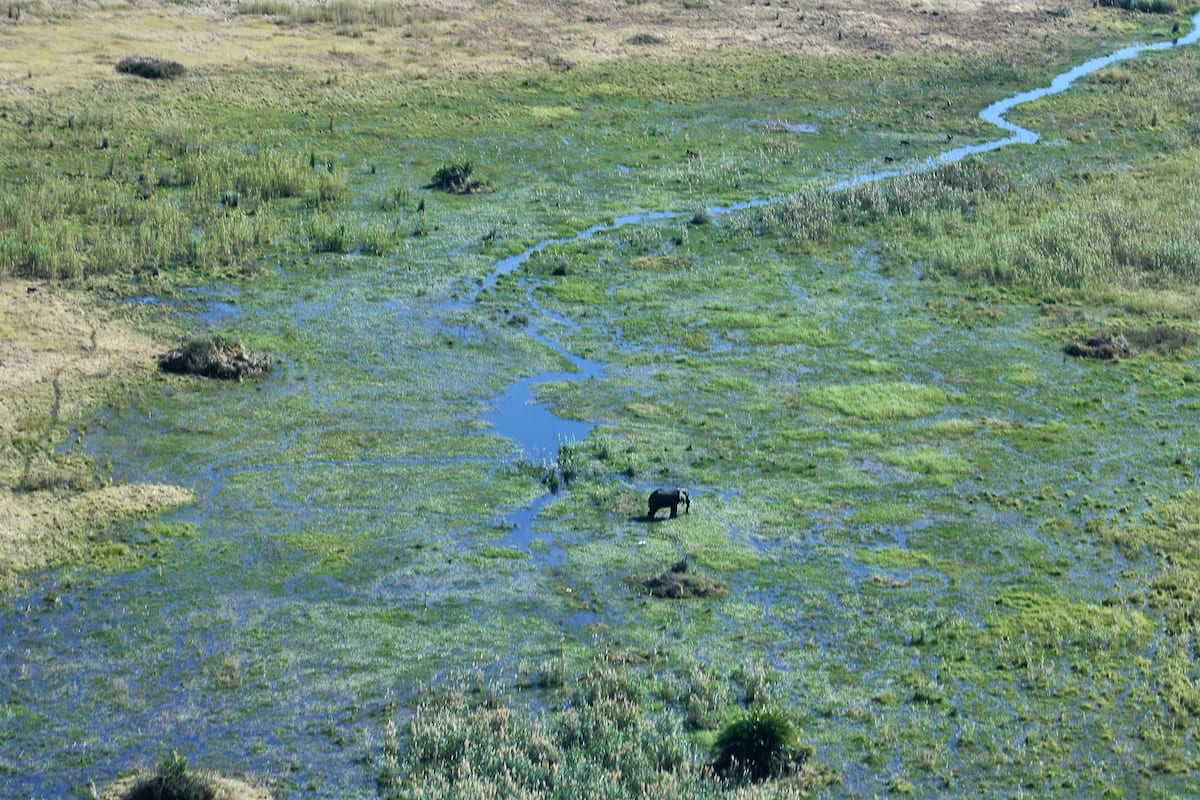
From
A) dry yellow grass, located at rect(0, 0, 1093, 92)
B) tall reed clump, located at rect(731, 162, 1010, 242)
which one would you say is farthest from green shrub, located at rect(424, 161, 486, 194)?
dry yellow grass, located at rect(0, 0, 1093, 92)

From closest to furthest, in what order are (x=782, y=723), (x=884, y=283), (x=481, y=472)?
1. (x=782, y=723)
2. (x=481, y=472)
3. (x=884, y=283)

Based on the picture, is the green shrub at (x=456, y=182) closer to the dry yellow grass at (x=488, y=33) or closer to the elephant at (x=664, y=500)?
the dry yellow grass at (x=488, y=33)

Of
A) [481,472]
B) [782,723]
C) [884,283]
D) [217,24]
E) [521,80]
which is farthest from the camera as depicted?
[217,24]

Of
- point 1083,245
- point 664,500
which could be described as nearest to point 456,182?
point 1083,245

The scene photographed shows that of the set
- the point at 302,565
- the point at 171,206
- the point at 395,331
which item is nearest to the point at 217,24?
the point at 171,206

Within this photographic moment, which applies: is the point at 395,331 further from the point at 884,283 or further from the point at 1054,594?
the point at 1054,594

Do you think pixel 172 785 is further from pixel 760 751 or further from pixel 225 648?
pixel 760 751

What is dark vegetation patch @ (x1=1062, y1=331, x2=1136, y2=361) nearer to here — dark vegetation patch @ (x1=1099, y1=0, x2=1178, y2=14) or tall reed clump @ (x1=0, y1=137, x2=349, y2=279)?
tall reed clump @ (x1=0, y1=137, x2=349, y2=279)
